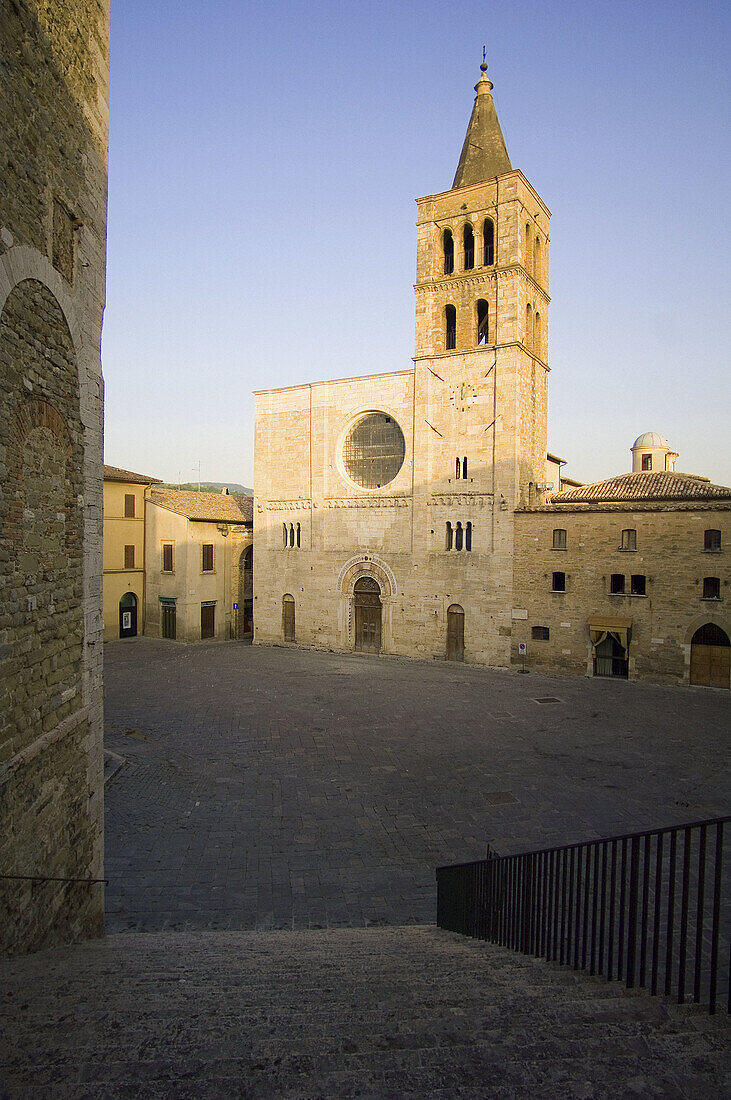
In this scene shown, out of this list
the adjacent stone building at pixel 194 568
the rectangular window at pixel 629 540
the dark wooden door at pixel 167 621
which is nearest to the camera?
the rectangular window at pixel 629 540

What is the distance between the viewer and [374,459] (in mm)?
29359

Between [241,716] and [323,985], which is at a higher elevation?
[323,985]

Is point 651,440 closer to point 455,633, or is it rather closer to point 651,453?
point 651,453

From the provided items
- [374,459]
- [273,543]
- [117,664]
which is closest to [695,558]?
[374,459]

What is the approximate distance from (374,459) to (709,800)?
2014 cm

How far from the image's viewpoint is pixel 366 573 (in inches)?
1141

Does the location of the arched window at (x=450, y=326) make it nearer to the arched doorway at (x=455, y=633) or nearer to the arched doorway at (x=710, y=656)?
the arched doorway at (x=455, y=633)

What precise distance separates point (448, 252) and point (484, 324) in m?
3.83

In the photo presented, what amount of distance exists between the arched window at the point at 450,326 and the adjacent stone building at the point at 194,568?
47.7 ft

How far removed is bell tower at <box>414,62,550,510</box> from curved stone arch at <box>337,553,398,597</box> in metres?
4.29

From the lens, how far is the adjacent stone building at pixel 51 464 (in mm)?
5812

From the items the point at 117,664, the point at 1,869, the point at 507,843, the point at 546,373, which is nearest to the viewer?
the point at 1,869

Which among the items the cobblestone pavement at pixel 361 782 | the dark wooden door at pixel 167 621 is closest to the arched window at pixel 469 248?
the cobblestone pavement at pixel 361 782

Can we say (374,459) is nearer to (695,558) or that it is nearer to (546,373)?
(546,373)
